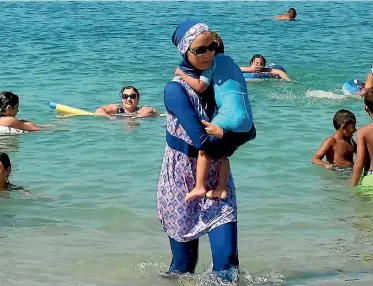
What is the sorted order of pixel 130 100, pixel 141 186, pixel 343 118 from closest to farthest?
pixel 141 186 → pixel 343 118 → pixel 130 100

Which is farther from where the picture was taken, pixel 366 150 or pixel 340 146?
pixel 340 146

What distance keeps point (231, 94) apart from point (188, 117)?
0.23 m

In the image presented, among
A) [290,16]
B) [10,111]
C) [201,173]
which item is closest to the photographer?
[201,173]

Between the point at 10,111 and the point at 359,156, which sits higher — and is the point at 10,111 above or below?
below

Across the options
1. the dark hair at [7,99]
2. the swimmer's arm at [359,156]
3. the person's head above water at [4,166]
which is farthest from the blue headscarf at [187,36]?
the dark hair at [7,99]

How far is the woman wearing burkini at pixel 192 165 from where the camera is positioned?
382cm

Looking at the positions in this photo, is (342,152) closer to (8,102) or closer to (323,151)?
(323,151)

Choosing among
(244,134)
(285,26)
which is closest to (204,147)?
(244,134)

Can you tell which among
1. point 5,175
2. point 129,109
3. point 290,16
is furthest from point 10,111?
point 290,16

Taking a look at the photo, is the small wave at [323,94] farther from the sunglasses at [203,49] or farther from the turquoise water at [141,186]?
the sunglasses at [203,49]

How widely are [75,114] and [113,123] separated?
771 millimetres

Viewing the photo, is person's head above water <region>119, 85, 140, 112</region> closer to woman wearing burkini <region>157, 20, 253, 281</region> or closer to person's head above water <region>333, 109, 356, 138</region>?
person's head above water <region>333, 109, 356, 138</region>

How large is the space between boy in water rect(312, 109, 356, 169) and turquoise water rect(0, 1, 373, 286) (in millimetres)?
177

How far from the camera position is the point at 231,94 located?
382cm
